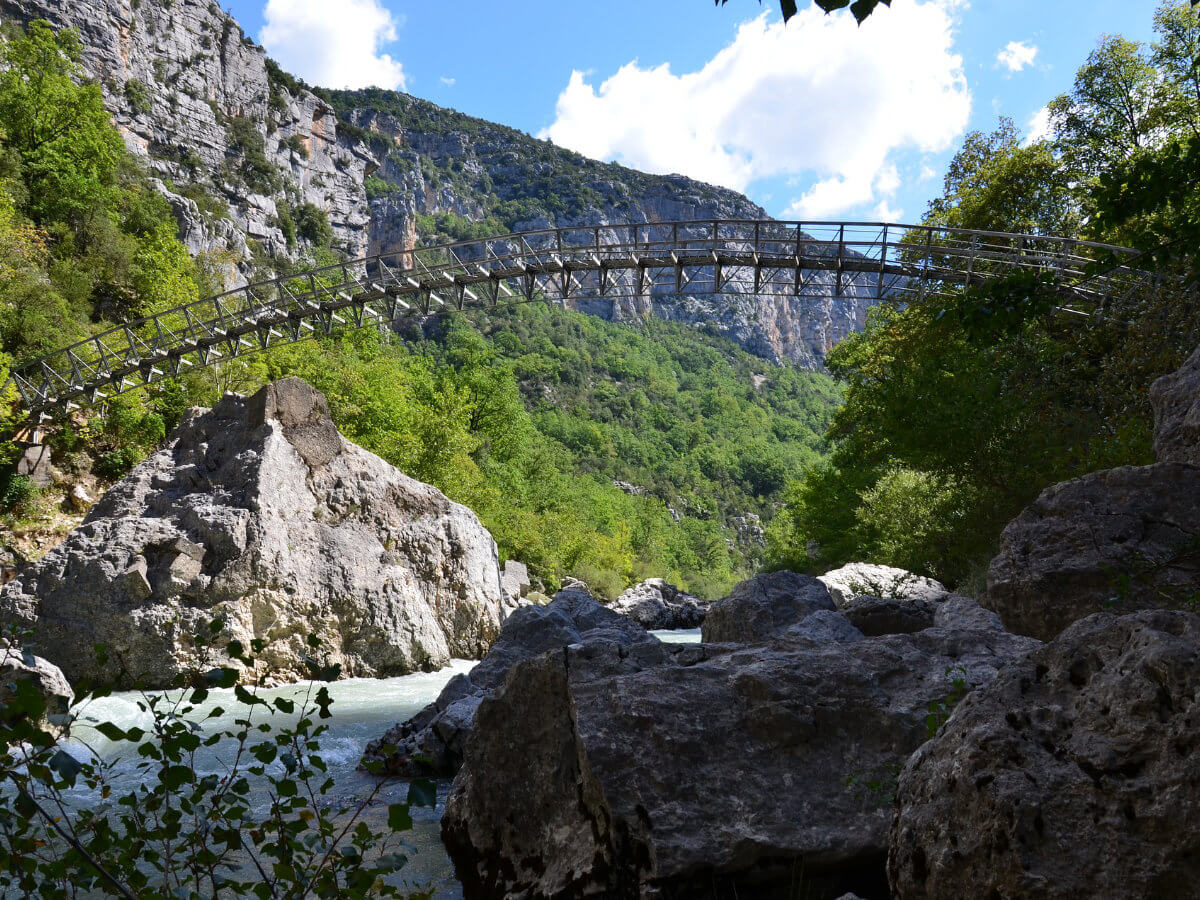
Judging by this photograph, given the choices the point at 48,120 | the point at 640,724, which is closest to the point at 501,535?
the point at 48,120

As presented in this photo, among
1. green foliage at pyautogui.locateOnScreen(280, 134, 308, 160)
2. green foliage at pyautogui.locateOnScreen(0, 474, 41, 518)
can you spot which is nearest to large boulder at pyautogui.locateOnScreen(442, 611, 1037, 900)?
green foliage at pyautogui.locateOnScreen(0, 474, 41, 518)

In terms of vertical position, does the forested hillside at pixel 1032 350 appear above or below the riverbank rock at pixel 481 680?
above

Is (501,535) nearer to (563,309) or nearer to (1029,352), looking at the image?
(1029,352)

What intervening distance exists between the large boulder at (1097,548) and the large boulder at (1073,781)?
3810mm

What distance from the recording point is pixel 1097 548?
7.41 m

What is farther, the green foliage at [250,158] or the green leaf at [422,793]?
the green foliage at [250,158]

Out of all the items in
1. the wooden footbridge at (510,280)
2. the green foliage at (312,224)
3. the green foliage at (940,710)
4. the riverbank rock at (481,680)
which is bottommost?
the riverbank rock at (481,680)

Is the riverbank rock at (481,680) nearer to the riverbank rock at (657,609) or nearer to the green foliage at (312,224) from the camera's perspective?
the riverbank rock at (657,609)

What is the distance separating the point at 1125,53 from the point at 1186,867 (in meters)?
29.1

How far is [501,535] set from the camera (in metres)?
39.8

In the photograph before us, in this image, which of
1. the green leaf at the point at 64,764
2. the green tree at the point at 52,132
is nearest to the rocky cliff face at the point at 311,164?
the green tree at the point at 52,132

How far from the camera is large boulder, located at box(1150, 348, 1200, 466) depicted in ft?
25.6

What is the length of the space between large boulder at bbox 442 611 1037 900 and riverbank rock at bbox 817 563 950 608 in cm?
1163

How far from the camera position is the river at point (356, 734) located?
6309mm
